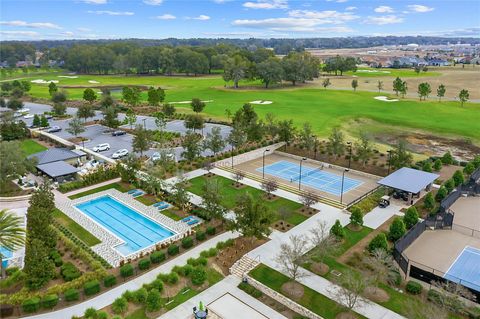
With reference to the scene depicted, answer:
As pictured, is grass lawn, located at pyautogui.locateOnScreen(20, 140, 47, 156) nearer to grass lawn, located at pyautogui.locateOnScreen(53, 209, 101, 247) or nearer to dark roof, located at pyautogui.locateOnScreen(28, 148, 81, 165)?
dark roof, located at pyautogui.locateOnScreen(28, 148, 81, 165)

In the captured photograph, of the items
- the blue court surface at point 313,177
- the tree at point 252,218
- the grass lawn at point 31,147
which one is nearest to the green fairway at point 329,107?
the blue court surface at point 313,177

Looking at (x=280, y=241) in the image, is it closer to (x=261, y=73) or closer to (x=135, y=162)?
(x=135, y=162)

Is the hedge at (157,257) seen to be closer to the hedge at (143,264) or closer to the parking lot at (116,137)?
the hedge at (143,264)

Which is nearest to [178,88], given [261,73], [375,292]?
[261,73]

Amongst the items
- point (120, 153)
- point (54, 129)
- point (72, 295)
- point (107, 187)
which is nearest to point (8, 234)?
point (72, 295)

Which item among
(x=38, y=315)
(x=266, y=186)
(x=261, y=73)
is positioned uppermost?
(x=261, y=73)

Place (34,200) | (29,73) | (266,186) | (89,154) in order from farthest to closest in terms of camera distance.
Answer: (29,73) → (89,154) → (266,186) → (34,200)
